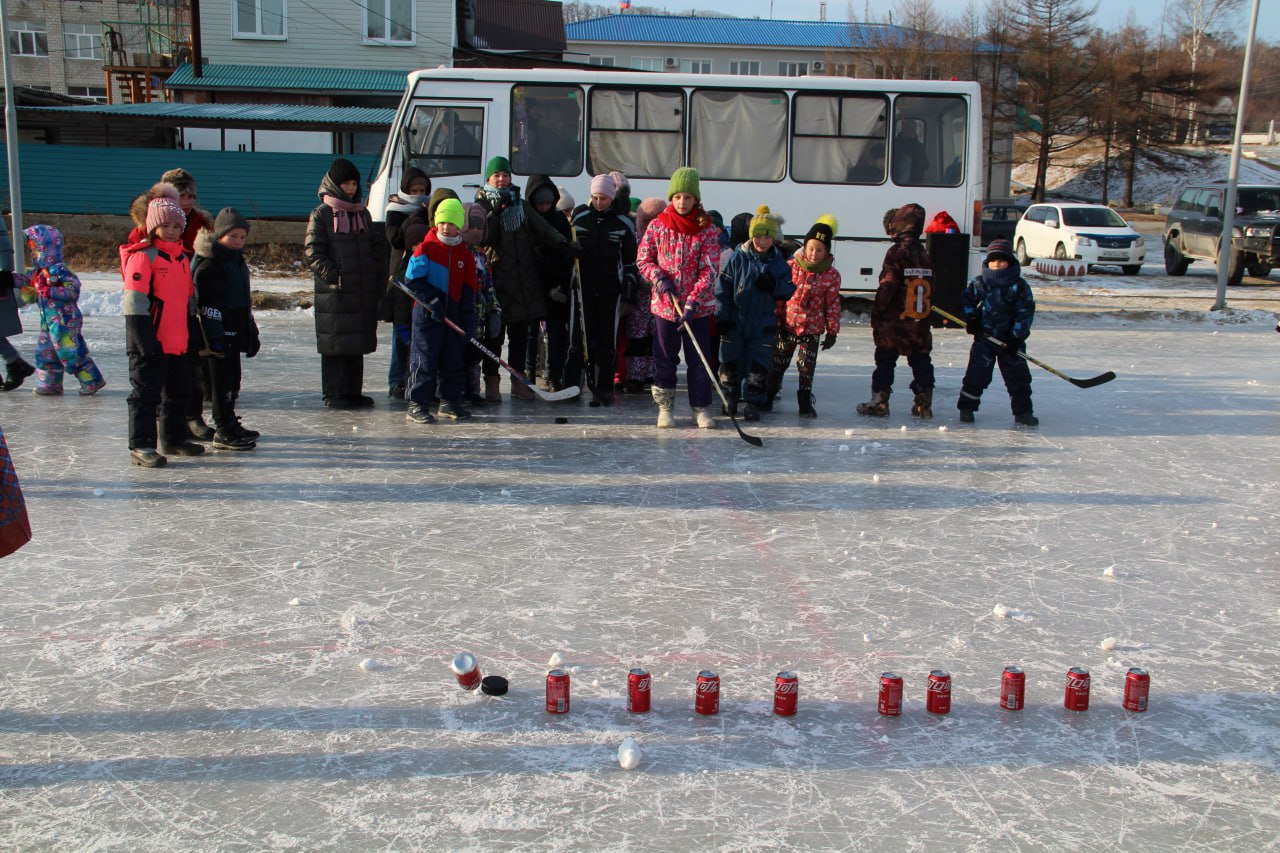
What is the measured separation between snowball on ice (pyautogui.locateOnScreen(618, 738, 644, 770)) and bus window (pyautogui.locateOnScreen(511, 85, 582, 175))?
11357mm

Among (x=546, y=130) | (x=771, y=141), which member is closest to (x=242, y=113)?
(x=546, y=130)

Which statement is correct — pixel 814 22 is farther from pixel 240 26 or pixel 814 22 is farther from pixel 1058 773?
pixel 1058 773

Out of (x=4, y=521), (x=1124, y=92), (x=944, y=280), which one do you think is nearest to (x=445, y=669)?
(x=4, y=521)

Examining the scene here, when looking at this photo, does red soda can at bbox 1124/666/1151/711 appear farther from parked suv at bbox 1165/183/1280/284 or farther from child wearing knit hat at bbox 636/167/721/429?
parked suv at bbox 1165/183/1280/284

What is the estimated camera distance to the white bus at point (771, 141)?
555 inches

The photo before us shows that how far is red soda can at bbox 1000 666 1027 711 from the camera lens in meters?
3.92

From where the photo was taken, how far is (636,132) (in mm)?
14289

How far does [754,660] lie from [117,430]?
5529mm

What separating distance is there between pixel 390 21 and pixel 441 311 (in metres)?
24.0

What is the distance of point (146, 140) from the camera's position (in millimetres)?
28219

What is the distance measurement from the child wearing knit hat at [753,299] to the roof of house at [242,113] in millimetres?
16366

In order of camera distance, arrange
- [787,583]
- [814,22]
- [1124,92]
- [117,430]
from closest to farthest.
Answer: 1. [787,583]
2. [117,430]
3. [1124,92]
4. [814,22]

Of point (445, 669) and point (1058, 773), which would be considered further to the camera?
point (445, 669)


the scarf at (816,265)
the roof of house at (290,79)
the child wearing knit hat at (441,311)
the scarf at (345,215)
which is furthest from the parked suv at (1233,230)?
the roof of house at (290,79)
